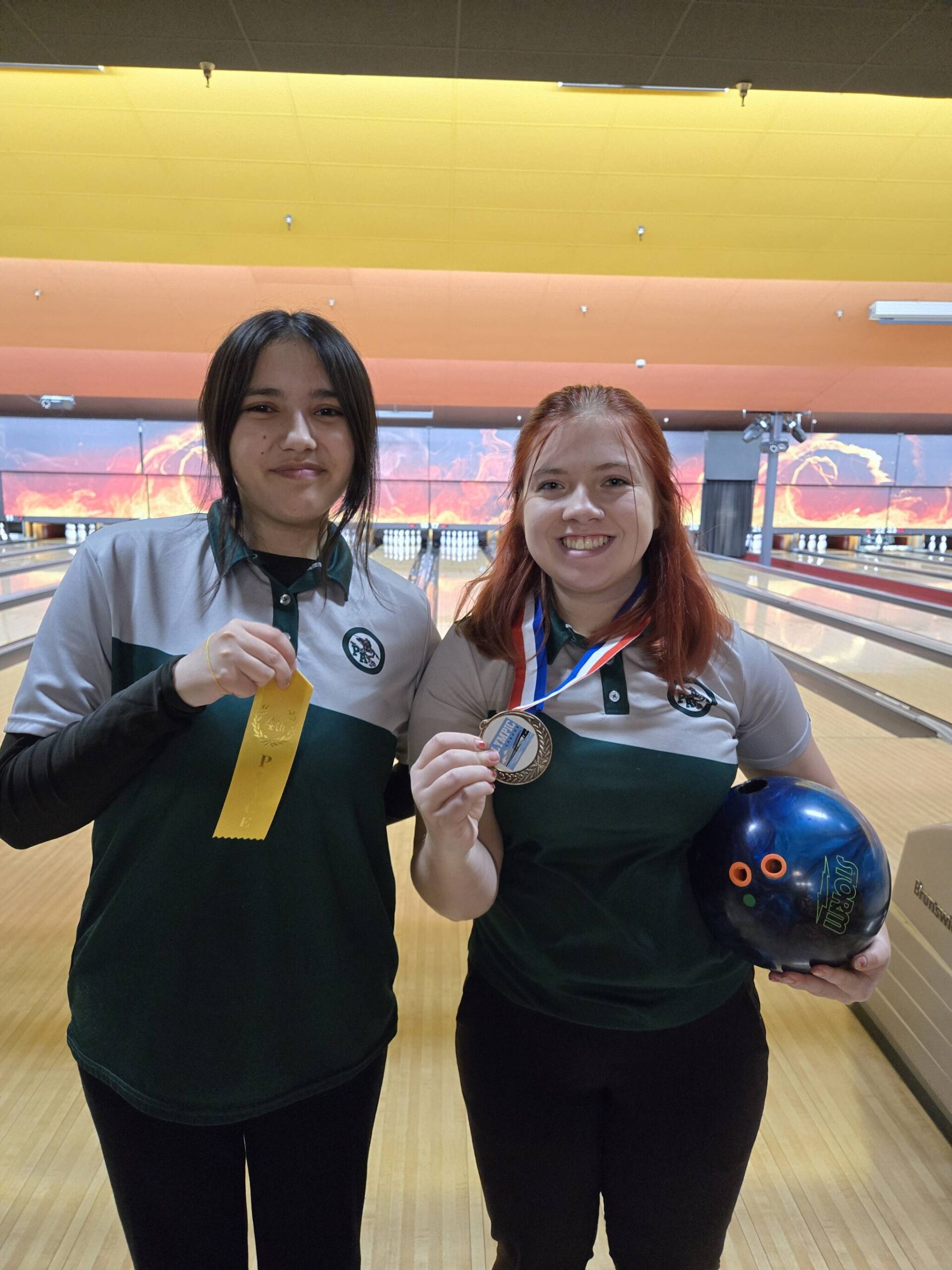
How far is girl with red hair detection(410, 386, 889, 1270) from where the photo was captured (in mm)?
909

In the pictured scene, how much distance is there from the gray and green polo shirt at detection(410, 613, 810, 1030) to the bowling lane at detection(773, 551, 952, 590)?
24.6 ft

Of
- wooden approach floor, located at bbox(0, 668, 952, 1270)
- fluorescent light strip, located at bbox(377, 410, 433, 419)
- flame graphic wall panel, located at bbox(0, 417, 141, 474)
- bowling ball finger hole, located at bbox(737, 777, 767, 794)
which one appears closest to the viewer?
bowling ball finger hole, located at bbox(737, 777, 767, 794)

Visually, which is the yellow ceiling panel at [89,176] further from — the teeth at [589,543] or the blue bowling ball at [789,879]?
the blue bowling ball at [789,879]

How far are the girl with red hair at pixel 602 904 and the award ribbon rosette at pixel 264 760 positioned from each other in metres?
0.17

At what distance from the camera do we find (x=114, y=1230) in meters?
1.25

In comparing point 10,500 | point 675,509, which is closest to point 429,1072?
point 675,509

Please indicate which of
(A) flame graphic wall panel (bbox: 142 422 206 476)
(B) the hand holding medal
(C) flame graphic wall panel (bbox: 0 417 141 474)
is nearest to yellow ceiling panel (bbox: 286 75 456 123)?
(B) the hand holding medal

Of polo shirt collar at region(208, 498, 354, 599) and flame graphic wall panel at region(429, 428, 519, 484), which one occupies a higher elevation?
flame graphic wall panel at region(429, 428, 519, 484)

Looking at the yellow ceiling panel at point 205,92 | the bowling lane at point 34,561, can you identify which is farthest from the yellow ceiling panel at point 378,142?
the bowling lane at point 34,561

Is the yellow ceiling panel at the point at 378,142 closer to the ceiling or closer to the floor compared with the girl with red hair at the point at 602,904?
closer to the ceiling

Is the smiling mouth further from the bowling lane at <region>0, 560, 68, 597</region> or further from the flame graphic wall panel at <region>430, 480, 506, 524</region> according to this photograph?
the flame graphic wall panel at <region>430, 480, 506, 524</region>

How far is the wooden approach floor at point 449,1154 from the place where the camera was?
1244 millimetres

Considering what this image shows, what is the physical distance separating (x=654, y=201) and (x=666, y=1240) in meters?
4.07

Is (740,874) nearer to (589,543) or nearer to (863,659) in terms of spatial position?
(589,543)
